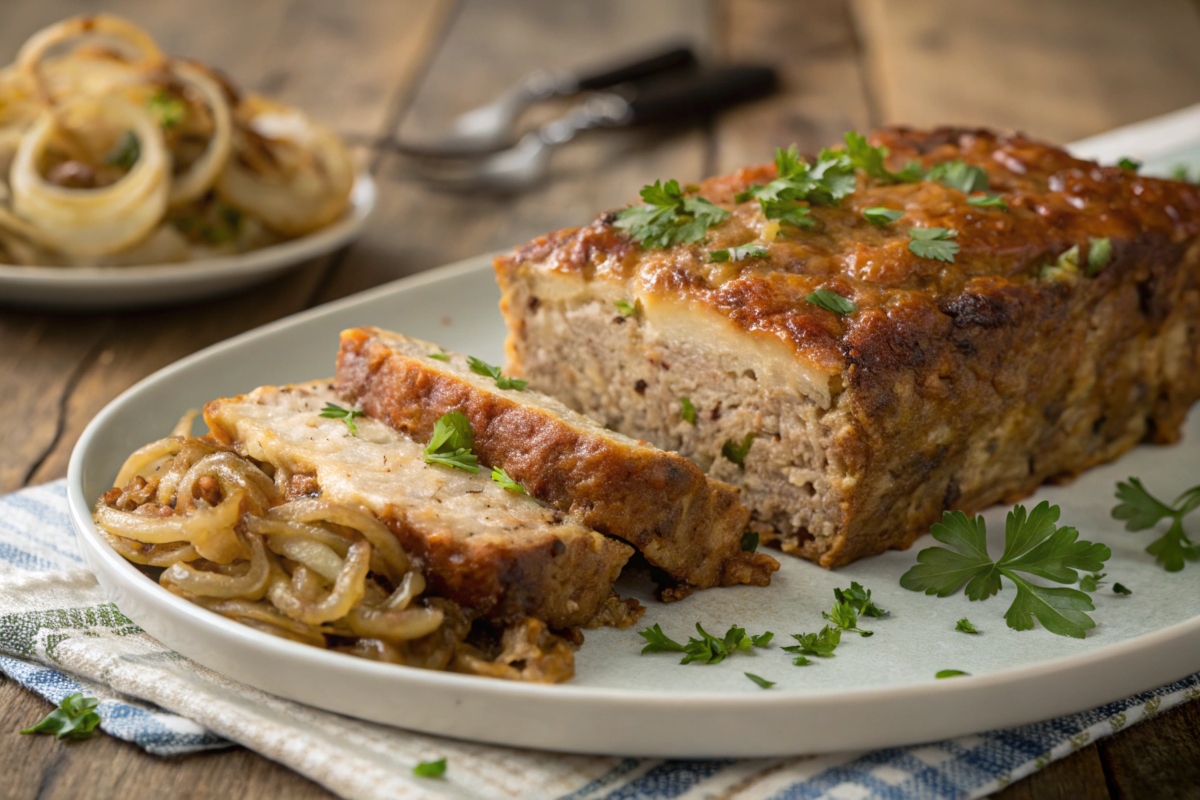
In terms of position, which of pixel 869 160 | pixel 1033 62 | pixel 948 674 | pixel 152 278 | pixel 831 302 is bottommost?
pixel 1033 62

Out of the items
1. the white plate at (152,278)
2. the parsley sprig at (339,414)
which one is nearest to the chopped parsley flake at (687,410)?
the parsley sprig at (339,414)

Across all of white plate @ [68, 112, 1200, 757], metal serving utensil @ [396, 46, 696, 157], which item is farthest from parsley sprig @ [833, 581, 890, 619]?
metal serving utensil @ [396, 46, 696, 157]

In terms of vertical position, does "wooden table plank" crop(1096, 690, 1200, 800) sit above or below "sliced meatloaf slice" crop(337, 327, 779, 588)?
below

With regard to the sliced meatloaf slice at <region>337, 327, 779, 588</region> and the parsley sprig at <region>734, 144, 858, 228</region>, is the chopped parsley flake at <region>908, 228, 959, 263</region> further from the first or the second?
the sliced meatloaf slice at <region>337, 327, 779, 588</region>

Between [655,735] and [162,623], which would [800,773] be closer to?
[655,735]

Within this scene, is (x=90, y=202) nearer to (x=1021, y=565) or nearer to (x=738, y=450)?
(x=738, y=450)

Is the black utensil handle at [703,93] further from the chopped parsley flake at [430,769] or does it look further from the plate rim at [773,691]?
the chopped parsley flake at [430,769]

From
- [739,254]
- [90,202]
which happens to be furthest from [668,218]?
[90,202]
